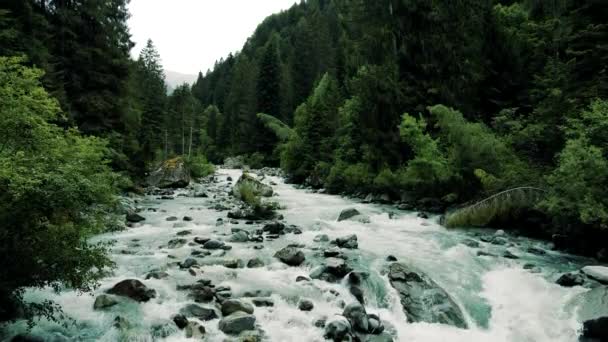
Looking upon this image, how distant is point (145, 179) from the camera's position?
95.3ft

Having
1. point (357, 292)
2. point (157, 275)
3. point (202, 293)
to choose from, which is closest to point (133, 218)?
point (157, 275)

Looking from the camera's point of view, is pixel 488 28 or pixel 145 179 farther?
pixel 145 179

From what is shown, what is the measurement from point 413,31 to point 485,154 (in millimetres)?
11697

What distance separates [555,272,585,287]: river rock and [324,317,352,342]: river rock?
222 inches

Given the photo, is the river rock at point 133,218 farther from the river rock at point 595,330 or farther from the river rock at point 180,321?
the river rock at point 595,330

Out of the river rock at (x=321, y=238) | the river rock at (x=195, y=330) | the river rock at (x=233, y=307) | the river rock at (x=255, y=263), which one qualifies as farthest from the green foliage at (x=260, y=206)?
the river rock at (x=195, y=330)

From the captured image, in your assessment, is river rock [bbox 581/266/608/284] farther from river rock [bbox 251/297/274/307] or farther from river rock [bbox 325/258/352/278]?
river rock [bbox 251/297/274/307]

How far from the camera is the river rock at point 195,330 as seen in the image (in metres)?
6.43

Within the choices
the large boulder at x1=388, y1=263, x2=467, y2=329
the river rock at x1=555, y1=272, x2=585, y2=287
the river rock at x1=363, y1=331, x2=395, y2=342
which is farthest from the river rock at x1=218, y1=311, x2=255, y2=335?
the river rock at x1=555, y1=272, x2=585, y2=287

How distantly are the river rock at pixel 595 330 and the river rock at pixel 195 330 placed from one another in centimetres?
684

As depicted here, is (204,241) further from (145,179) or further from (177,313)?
(145,179)

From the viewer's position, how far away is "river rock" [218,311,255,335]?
6570 mm

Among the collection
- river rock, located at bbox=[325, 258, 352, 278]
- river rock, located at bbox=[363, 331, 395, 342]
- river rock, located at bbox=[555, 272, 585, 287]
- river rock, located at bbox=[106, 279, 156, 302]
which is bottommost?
river rock, located at bbox=[363, 331, 395, 342]

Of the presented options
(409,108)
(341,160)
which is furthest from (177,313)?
(341,160)
